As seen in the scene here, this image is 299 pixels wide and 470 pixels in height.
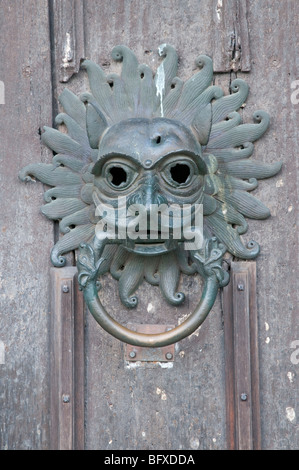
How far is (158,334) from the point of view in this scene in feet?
3.59

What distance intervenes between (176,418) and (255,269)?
0.28m

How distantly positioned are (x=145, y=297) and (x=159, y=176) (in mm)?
217

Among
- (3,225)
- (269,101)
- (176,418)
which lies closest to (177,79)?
(269,101)

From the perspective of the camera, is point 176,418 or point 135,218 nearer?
point 135,218

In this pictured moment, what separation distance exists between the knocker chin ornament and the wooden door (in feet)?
0.07

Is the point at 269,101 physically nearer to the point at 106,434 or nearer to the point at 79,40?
the point at 79,40

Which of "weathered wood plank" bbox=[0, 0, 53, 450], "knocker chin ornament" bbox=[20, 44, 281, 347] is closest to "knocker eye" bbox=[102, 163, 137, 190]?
"knocker chin ornament" bbox=[20, 44, 281, 347]

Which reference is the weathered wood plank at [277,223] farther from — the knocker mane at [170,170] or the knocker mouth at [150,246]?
the knocker mouth at [150,246]

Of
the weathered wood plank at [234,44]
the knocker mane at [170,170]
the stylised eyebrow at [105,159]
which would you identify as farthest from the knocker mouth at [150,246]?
the weathered wood plank at [234,44]

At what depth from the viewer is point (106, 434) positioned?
3.91 feet

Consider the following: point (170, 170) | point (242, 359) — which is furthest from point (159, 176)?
point (242, 359)

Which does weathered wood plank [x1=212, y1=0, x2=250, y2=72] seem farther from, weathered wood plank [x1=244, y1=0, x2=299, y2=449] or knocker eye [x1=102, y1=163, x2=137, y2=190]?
knocker eye [x1=102, y1=163, x2=137, y2=190]
